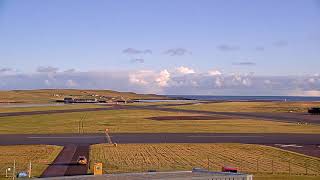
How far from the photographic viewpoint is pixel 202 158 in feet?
144

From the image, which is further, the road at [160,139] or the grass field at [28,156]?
the road at [160,139]

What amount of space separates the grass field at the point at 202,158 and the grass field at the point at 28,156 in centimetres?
433

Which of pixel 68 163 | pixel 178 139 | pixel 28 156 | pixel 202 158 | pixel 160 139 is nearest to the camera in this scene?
pixel 68 163

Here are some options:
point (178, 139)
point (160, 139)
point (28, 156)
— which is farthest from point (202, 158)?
point (160, 139)

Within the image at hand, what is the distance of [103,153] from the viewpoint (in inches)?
1877

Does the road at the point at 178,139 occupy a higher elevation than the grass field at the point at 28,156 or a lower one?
higher

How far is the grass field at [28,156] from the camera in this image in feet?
125

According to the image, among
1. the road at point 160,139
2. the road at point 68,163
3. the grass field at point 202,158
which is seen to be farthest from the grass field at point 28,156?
the grass field at point 202,158

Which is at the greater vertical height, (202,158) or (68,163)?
(202,158)

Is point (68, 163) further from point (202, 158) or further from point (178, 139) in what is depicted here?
point (178, 139)

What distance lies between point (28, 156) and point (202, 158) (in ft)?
55.0

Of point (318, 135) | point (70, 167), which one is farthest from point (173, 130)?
point (70, 167)

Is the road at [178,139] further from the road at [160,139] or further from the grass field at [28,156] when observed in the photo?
Answer: the grass field at [28,156]

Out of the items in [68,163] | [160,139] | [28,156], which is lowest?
[68,163]
